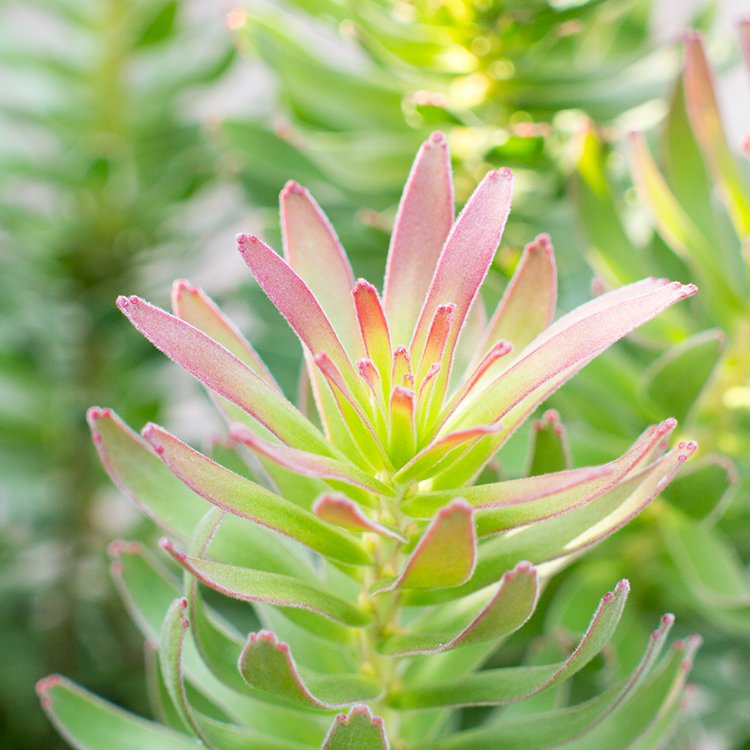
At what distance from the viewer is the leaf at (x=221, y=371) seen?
360 mm

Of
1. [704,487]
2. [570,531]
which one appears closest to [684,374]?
[704,487]

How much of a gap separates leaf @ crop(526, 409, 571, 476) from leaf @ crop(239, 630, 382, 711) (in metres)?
0.12

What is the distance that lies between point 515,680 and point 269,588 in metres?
0.10

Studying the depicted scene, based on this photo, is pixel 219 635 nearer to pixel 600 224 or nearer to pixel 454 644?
pixel 454 644

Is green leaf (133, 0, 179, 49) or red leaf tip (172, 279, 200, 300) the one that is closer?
red leaf tip (172, 279, 200, 300)

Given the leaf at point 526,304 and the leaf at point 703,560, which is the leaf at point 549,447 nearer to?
the leaf at point 526,304

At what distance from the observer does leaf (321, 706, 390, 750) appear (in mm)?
376

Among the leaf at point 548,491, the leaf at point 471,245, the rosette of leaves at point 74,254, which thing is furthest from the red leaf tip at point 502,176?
the rosette of leaves at point 74,254

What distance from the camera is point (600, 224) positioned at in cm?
60

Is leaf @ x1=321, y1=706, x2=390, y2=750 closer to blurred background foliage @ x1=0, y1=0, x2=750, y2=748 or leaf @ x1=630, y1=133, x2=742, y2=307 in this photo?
blurred background foliage @ x1=0, y1=0, x2=750, y2=748

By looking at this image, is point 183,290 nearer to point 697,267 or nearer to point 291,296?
point 291,296

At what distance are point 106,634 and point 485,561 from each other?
0.64 meters

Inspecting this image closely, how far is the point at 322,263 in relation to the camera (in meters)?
0.45

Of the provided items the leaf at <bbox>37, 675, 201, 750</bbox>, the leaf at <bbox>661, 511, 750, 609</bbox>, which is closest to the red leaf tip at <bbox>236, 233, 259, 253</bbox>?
the leaf at <bbox>37, 675, 201, 750</bbox>
